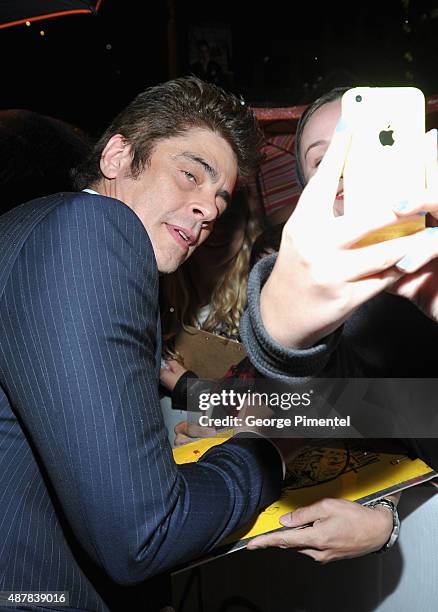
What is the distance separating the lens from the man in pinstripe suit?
0.73m

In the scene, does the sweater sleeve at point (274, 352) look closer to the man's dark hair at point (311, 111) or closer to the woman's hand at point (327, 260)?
the woman's hand at point (327, 260)

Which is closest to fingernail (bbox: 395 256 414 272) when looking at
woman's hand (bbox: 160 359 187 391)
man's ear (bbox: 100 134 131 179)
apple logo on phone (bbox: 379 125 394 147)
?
apple logo on phone (bbox: 379 125 394 147)

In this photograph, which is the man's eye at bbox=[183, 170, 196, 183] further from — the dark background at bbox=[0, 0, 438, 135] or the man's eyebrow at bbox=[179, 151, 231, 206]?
the dark background at bbox=[0, 0, 438, 135]

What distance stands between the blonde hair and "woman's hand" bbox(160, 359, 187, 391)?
0.06 meters

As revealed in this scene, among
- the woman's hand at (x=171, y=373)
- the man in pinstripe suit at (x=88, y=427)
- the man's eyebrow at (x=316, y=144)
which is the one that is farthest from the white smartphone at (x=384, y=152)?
the woman's hand at (x=171, y=373)

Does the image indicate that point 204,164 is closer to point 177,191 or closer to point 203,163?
point 203,163

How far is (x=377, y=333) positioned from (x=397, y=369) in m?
0.10

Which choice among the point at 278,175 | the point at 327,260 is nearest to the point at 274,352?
the point at 327,260

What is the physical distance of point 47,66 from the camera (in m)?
4.24

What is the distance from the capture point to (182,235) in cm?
132

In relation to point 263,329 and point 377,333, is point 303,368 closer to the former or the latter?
point 263,329

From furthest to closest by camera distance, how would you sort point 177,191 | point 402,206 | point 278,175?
point 278,175 < point 177,191 < point 402,206

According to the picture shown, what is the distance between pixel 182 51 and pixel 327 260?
416 cm

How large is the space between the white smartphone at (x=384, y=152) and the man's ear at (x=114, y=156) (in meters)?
0.87
